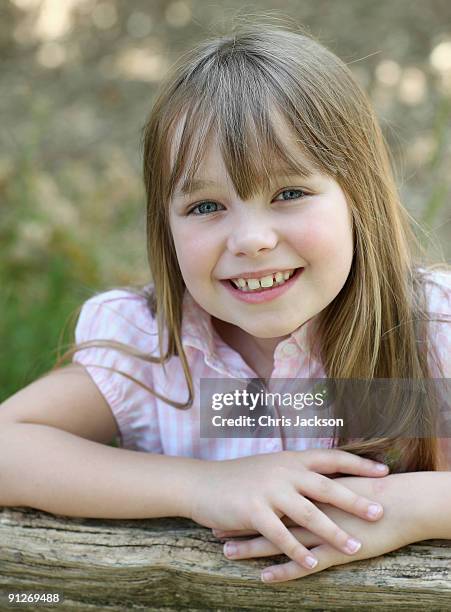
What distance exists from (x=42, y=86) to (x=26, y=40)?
0.47m

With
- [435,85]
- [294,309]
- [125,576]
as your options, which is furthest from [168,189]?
[435,85]

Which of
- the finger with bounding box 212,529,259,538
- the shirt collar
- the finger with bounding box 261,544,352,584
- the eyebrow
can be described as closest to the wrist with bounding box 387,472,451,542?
the finger with bounding box 261,544,352,584

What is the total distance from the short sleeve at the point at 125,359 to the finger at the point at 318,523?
0.49 m

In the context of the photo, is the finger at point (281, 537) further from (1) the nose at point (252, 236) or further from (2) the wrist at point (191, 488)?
(1) the nose at point (252, 236)

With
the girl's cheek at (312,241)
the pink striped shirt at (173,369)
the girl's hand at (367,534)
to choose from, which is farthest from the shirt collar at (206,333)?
the girl's hand at (367,534)

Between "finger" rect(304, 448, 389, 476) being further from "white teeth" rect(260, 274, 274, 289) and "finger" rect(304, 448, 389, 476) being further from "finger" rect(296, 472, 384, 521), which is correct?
"white teeth" rect(260, 274, 274, 289)

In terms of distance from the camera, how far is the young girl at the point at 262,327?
1.34 metres

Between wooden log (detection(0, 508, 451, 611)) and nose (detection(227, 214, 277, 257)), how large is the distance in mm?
498

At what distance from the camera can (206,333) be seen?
5.48 feet

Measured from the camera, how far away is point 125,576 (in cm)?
142

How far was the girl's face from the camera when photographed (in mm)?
1354
